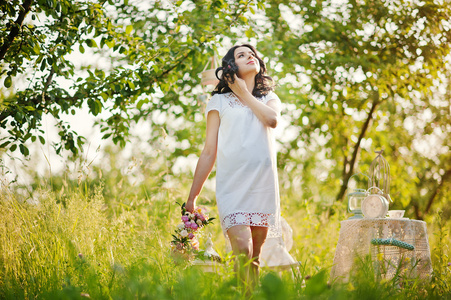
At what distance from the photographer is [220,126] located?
8.89 ft

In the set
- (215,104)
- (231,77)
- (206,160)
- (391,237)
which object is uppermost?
(231,77)

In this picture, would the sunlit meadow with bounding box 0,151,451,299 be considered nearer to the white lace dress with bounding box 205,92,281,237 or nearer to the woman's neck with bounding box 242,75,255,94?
the white lace dress with bounding box 205,92,281,237

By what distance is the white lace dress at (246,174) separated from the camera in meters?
2.49

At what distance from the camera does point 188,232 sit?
2.63 metres

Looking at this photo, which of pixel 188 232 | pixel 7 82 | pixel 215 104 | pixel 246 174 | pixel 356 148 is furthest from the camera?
pixel 356 148

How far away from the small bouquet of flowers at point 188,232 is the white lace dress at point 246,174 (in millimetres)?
164

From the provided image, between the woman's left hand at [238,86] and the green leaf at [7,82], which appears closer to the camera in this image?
the woman's left hand at [238,86]

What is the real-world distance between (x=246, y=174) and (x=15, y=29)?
1.90 m

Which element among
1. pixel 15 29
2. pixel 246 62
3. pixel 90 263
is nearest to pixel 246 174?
pixel 246 62

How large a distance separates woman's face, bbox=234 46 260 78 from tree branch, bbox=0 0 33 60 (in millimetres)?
1464

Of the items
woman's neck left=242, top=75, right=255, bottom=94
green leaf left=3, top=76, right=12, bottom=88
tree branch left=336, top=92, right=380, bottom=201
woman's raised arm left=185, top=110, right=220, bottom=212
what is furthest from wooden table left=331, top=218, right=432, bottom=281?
tree branch left=336, top=92, right=380, bottom=201

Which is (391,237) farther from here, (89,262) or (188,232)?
(89,262)

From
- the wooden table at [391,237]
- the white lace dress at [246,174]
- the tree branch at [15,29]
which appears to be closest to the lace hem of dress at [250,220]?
the white lace dress at [246,174]

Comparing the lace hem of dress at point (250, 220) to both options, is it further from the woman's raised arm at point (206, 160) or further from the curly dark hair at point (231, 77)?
the curly dark hair at point (231, 77)
